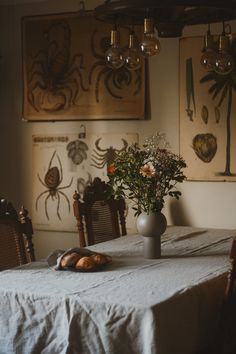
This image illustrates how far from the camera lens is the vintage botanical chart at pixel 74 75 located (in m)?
4.36

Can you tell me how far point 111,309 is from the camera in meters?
2.35

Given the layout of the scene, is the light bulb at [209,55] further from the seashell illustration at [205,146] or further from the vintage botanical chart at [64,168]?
the vintage botanical chart at [64,168]

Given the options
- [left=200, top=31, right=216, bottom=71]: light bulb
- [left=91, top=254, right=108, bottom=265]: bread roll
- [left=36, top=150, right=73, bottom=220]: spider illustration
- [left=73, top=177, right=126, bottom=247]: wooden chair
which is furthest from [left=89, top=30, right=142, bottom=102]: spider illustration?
[left=91, top=254, right=108, bottom=265]: bread roll

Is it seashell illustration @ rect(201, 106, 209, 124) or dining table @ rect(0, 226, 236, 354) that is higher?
seashell illustration @ rect(201, 106, 209, 124)

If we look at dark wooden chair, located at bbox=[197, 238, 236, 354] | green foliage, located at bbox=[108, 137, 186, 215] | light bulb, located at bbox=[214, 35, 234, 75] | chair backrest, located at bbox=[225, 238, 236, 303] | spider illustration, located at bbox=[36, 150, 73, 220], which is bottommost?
dark wooden chair, located at bbox=[197, 238, 236, 354]

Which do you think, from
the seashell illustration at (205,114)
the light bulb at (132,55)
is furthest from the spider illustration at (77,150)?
the light bulb at (132,55)

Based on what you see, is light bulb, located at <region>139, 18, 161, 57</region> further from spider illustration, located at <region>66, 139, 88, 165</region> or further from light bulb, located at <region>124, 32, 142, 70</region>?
spider illustration, located at <region>66, 139, 88, 165</region>

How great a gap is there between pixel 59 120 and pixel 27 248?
1.55m

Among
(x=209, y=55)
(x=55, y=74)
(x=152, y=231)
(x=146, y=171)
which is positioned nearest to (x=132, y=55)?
(x=209, y=55)

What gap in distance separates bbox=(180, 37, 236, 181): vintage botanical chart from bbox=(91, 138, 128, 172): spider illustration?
1.56 ft

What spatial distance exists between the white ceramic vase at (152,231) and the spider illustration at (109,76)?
1.39 meters

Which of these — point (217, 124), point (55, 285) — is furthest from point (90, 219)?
point (55, 285)

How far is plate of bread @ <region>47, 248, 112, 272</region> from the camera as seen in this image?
2.86m

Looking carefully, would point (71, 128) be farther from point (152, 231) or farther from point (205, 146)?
point (152, 231)
